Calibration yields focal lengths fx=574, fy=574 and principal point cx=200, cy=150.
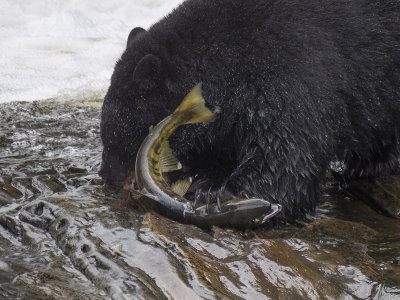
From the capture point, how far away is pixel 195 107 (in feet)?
10.4

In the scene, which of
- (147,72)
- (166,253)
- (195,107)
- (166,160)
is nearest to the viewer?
(166,253)

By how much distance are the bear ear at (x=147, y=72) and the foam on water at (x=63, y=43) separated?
4536 mm

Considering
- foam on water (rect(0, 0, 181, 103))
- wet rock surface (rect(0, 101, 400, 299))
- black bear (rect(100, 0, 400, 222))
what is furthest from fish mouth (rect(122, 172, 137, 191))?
foam on water (rect(0, 0, 181, 103))

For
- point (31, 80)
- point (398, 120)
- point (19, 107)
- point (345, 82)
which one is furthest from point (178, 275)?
point (31, 80)

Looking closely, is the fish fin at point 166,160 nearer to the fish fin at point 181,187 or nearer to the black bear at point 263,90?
the fish fin at point 181,187

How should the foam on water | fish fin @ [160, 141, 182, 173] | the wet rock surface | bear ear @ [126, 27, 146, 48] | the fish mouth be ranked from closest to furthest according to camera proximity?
the wet rock surface → fish fin @ [160, 141, 182, 173] → the fish mouth → bear ear @ [126, 27, 146, 48] → the foam on water

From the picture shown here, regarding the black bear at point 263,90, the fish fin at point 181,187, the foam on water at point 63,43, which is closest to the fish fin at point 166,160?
the fish fin at point 181,187

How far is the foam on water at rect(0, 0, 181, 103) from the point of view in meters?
8.74

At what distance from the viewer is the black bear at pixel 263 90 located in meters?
3.38

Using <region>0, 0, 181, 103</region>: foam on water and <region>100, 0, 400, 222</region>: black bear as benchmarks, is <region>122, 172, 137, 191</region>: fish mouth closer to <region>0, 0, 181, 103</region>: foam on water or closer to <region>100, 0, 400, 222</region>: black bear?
<region>100, 0, 400, 222</region>: black bear

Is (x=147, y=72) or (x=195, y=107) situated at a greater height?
(x=147, y=72)

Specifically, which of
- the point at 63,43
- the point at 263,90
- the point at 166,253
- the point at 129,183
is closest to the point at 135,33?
the point at 129,183

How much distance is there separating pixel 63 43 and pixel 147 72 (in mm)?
8317

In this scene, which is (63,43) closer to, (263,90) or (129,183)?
(129,183)
